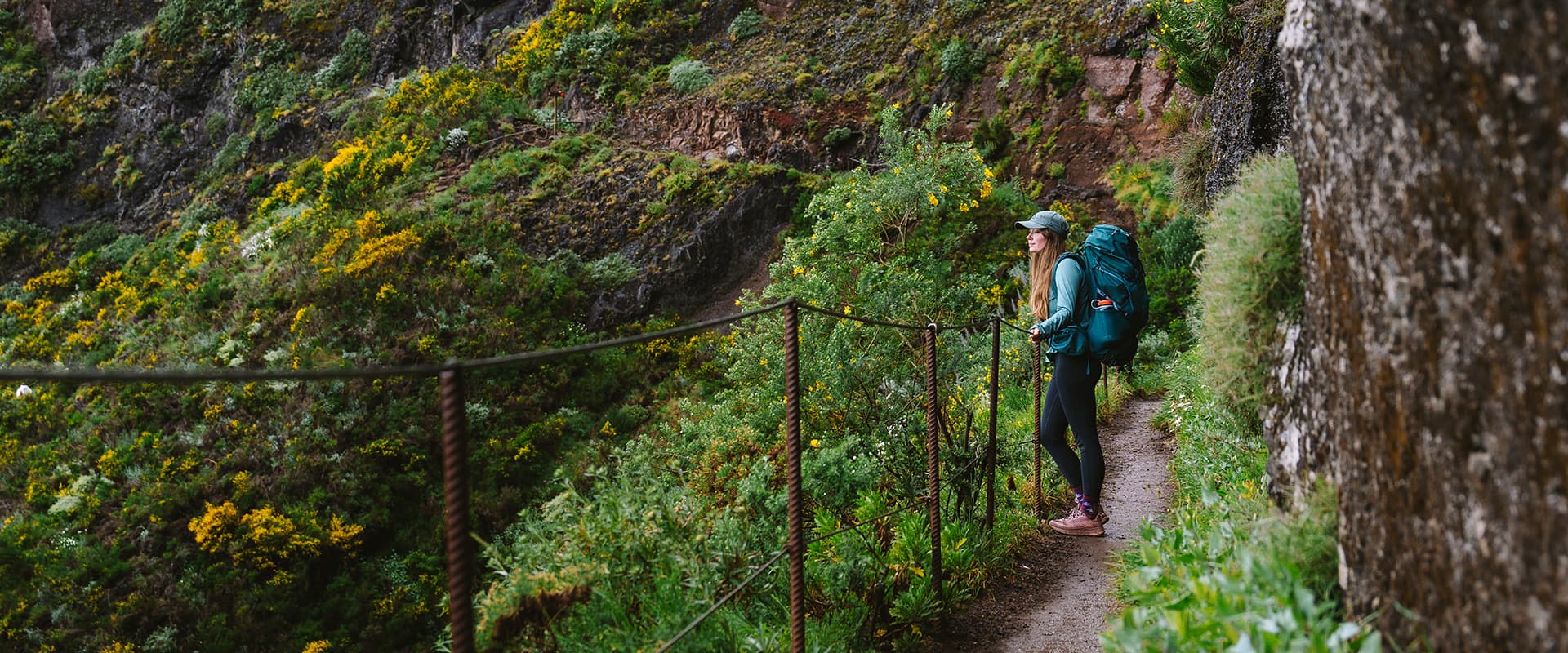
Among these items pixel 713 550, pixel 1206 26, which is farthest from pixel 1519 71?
pixel 1206 26

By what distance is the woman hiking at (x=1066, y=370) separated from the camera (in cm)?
440

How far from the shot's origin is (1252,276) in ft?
9.11

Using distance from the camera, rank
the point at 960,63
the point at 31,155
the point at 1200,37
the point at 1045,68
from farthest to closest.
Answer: the point at 31,155 → the point at 960,63 → the point at 1045,68 → the point at 1200,37

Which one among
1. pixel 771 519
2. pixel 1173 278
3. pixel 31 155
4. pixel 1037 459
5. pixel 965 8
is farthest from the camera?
pixel 31 155

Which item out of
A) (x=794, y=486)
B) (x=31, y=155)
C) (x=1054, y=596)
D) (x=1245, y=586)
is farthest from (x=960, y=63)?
(x=31, y=155)

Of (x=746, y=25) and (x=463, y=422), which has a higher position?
(x=746, y=25)

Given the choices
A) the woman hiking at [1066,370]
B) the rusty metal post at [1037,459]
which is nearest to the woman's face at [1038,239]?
the woman hiking at [1066,370]

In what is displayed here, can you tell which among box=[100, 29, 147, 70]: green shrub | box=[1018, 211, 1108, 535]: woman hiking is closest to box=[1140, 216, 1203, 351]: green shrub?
box=[1018, 211, 1108, 535]: woman hiking

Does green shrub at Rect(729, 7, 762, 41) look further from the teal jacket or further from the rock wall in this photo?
the rock wall

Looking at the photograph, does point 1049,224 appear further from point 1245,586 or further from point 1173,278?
point 1173,278

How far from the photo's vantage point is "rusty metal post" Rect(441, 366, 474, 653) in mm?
1621

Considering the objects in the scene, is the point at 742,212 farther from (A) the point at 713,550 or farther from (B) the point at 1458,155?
(B) the point at 1458,155

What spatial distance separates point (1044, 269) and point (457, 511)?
368 centimetres

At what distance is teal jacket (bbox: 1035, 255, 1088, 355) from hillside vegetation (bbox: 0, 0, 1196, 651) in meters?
0.56
